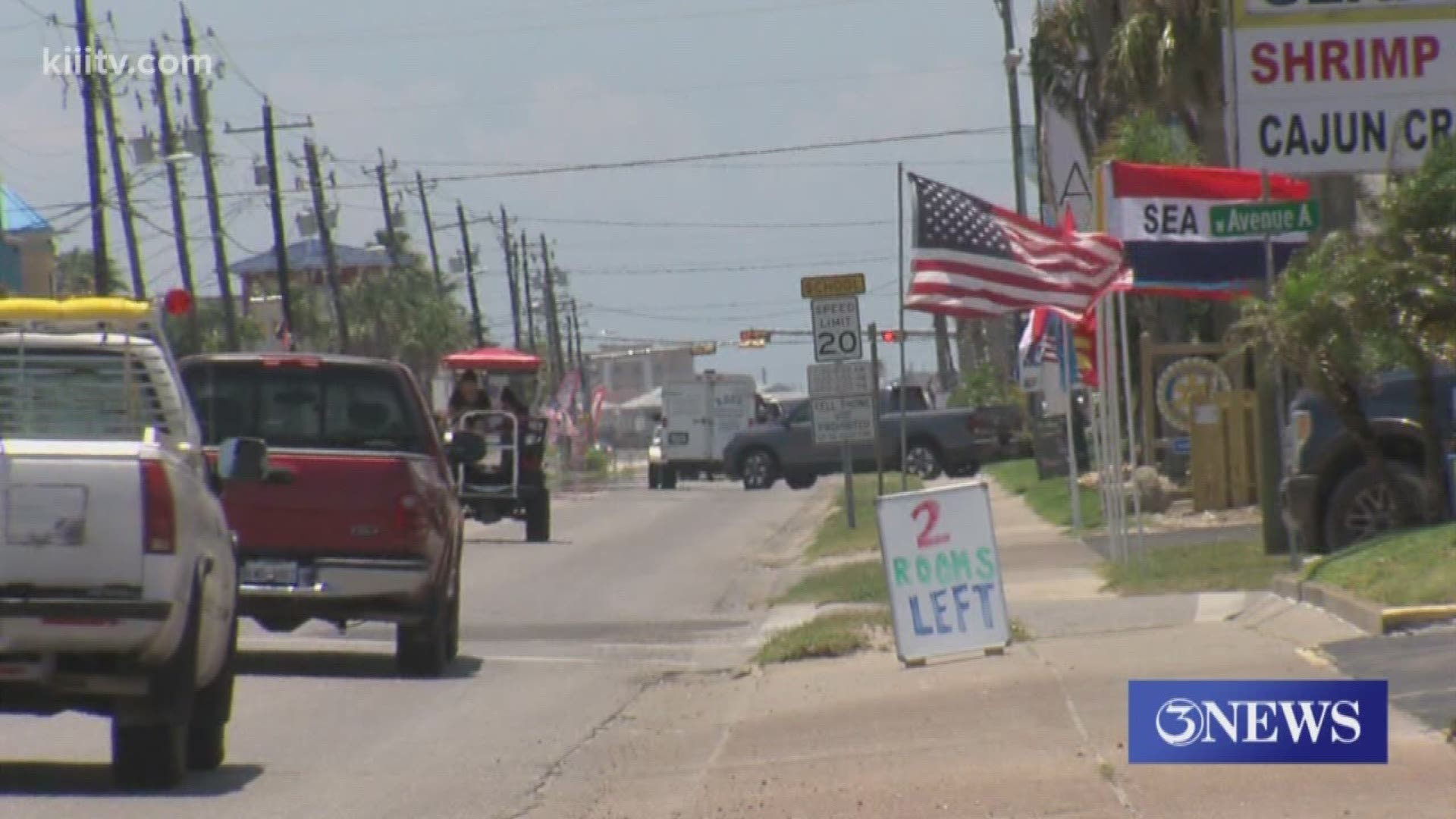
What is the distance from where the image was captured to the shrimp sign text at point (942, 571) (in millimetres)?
14383

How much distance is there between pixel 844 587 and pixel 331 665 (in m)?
6.07

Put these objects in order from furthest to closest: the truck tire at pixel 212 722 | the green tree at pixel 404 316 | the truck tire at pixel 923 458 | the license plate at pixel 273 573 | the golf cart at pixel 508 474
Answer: the green tree at pixel 404 316, the truck tire at pixel 923 458, the golf cart at pixel 508 474, the license plate at pixel 273 573, the truck tire at pixel 212 722

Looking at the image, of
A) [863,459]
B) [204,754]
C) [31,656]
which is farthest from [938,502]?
[863,459]

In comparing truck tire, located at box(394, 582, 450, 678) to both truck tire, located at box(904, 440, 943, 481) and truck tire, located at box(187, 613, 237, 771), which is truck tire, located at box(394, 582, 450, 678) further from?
truck tire, located at box(904, 440, 943, 481)

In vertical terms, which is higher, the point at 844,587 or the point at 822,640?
the point at 822,640

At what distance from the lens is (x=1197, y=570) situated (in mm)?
19156

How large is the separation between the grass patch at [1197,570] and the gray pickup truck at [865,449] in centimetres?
2766

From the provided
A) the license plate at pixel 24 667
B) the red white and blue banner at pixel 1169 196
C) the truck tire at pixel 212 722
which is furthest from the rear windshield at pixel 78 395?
the red white and blue banner at pixel 1169 196

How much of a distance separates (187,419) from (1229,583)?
29.9 ft

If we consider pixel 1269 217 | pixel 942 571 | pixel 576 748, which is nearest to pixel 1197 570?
pixel 1269 217

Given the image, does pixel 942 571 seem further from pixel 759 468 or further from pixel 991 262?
pixel 759 468

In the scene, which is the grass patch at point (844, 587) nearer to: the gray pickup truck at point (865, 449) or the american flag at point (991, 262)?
the american flag at point (991, 262)

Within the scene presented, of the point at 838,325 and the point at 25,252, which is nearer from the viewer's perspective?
the point at 838,325

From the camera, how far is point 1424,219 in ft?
53.4
